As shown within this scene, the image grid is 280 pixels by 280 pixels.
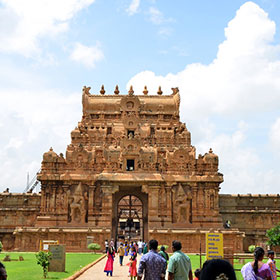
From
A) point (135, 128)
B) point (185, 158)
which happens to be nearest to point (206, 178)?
point (185, 158)

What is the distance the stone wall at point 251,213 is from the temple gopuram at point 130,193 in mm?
98

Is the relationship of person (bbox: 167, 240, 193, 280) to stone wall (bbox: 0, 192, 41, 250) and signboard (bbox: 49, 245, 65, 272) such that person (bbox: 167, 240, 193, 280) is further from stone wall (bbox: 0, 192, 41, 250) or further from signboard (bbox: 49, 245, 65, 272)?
stone wall (bbox: 0, 192, 41, 250)

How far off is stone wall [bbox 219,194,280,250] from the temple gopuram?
98 millimetres

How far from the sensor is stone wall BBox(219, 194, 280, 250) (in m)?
41.5

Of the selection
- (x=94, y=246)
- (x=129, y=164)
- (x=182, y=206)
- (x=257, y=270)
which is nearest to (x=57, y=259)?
(x=94, y=246)

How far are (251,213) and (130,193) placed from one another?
12.4 meters

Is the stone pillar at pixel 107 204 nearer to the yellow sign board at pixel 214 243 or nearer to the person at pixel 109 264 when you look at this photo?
the person at pixel 109 264

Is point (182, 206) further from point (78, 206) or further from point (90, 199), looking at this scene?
point (78, 206)

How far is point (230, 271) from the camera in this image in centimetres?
426

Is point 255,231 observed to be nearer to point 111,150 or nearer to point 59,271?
point 111,150

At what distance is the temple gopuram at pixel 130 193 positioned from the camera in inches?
1427

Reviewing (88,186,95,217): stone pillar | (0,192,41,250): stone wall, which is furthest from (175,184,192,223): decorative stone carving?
(0,192,41,250): stone wall

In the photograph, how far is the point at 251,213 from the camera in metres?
42.0

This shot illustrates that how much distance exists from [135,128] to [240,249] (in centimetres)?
1616
